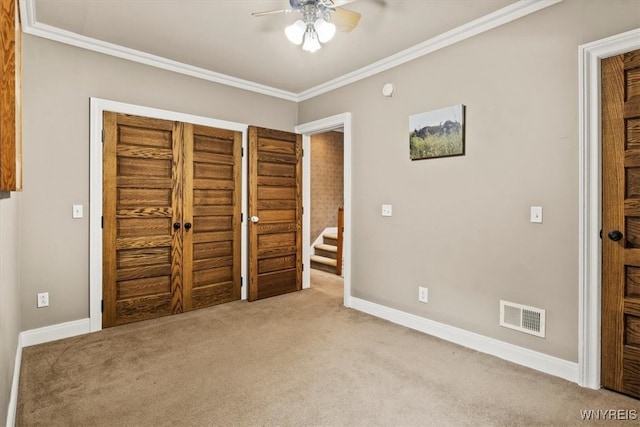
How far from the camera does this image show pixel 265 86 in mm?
4125

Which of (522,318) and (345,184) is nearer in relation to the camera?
(522,318)

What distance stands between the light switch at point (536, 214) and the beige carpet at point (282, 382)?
106 cm

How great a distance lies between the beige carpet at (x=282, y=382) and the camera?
6.06ft

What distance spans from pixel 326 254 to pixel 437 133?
3.60 metres

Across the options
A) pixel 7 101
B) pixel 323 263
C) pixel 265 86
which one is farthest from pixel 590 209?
pixel 323 263

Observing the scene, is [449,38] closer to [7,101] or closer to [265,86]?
[265,86]

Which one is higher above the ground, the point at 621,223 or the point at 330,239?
the point at 621,223

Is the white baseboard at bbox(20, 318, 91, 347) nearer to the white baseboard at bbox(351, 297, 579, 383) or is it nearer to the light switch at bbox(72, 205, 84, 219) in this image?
the light switch at bbox(72, 205, 84, 219)

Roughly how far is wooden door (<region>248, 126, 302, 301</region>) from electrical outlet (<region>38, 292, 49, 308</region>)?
1849 mm

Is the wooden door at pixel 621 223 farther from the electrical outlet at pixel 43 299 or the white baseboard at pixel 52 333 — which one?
the electrical outlet at pixel 43 299

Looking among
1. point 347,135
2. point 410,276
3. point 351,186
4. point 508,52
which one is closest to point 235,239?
point 351,186

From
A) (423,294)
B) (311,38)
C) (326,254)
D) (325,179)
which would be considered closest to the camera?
(311,38)

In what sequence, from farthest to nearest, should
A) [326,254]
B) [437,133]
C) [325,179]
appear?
[325,179], [326,254], [437,133]

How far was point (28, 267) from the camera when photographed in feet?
8.94
